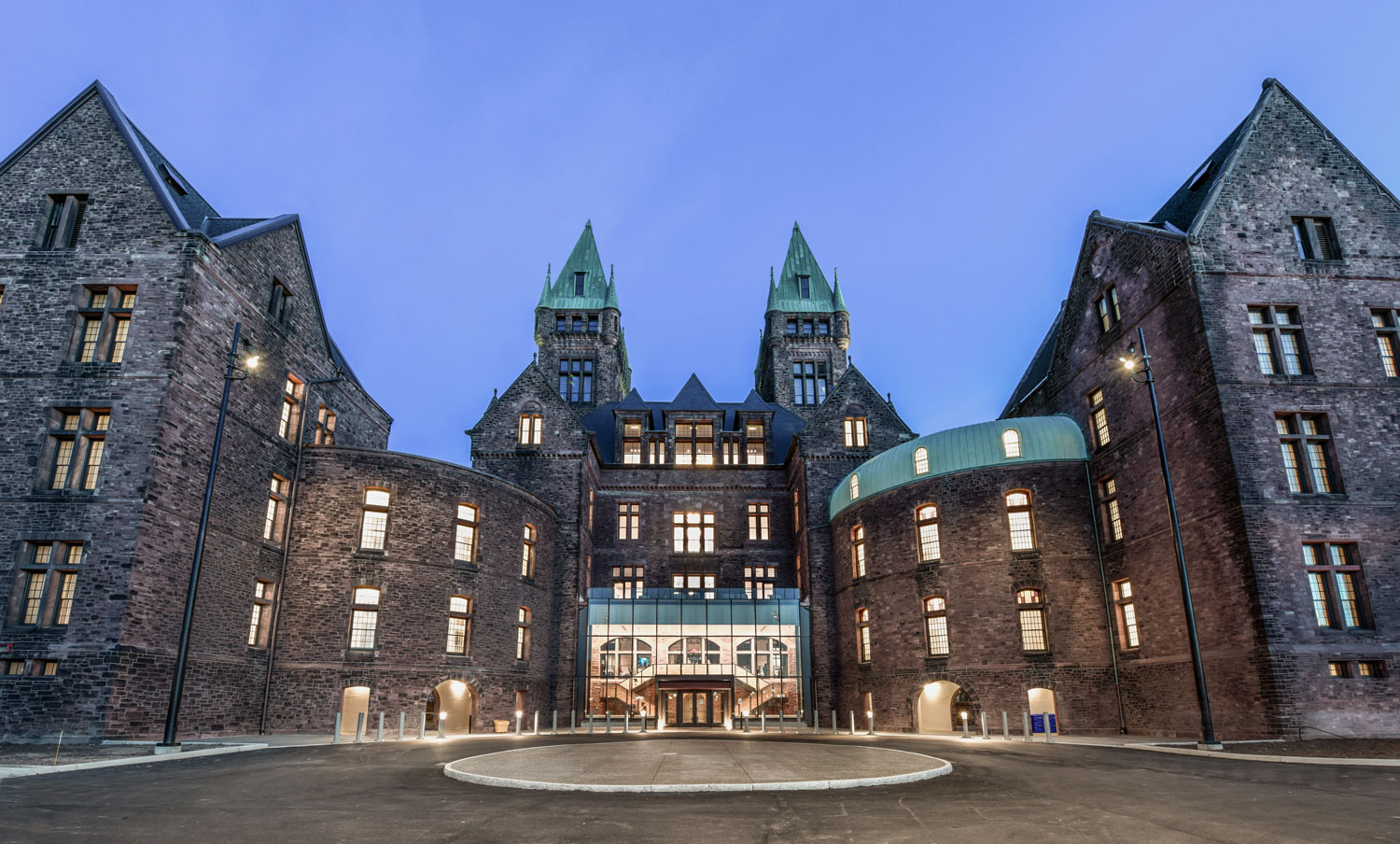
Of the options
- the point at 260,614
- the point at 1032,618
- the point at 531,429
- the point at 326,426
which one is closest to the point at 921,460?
the point at 1032,618

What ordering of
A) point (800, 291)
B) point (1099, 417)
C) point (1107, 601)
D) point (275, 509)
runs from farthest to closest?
1. point (800, 291)
2. point (1099, 417)
3. point (1107, 601)
4. point (275, 509)

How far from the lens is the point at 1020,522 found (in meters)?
31.1

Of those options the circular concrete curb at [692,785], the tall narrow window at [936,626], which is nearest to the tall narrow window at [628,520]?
the tall narrow window at [936,626]

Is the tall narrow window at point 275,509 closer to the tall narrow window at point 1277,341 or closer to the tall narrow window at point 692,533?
the tall narrow window at point 692,533

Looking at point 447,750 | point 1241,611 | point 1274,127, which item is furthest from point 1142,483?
point 447,750

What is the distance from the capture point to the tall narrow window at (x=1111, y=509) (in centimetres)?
2948

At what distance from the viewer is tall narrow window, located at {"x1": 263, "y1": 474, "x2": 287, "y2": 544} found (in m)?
28.4

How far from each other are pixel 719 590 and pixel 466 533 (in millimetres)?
13635

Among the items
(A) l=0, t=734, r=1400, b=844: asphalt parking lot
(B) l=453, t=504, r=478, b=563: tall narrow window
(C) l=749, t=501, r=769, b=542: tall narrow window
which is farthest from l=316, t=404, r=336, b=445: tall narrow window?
(C) l=749, t=501, r=769, b=542: tall narrow window

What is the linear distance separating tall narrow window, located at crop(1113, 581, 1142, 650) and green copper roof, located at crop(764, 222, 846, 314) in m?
38.2

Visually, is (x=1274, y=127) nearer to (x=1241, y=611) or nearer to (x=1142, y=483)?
(x=1142, y=483)

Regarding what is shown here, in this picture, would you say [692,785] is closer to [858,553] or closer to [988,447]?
[988,447]

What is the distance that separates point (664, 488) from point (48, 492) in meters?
28.7

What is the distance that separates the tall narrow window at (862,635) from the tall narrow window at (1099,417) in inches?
477
